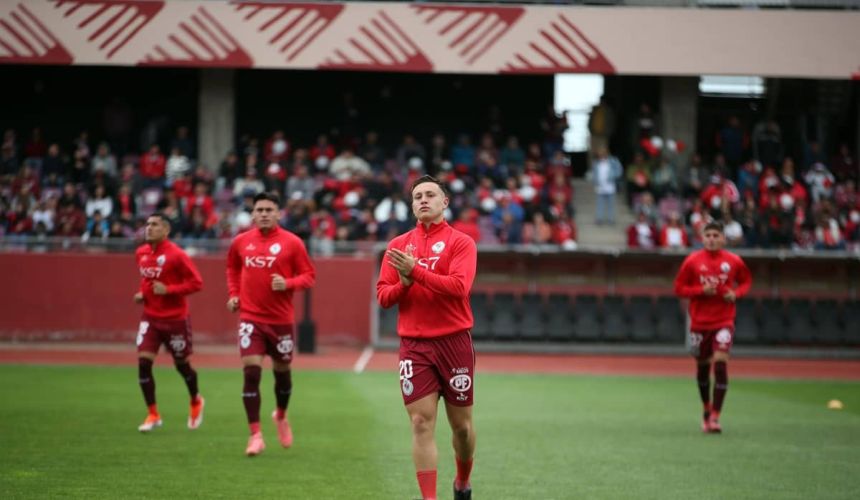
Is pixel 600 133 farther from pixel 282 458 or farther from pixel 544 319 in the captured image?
pixel 282 458

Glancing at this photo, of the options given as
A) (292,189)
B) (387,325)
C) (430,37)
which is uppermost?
(430,37)

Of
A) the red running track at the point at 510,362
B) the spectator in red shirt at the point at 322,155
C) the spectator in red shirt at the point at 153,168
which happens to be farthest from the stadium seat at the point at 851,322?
the spectator in red shirt at the point at 153,168

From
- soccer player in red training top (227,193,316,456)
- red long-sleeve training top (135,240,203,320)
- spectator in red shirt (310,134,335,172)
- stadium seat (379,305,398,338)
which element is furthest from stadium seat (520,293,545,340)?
soccer player in red training top (227,193,316,456)

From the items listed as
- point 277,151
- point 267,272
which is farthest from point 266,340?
point 277,151

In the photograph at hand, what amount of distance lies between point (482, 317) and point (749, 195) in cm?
757

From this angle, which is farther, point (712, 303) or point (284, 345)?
point (712, 303)

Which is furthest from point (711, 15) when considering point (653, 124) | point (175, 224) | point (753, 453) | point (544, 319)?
point (753, 453)

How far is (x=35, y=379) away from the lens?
18281 millimetres

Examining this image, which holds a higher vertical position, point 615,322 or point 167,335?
point 167,335

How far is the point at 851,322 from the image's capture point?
2603 centimetres

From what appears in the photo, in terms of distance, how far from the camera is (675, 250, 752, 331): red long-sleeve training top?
1355 centimetres

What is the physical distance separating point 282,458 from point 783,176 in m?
21.6

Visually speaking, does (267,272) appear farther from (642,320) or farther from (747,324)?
(747,324)

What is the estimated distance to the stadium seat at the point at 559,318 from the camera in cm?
2602
